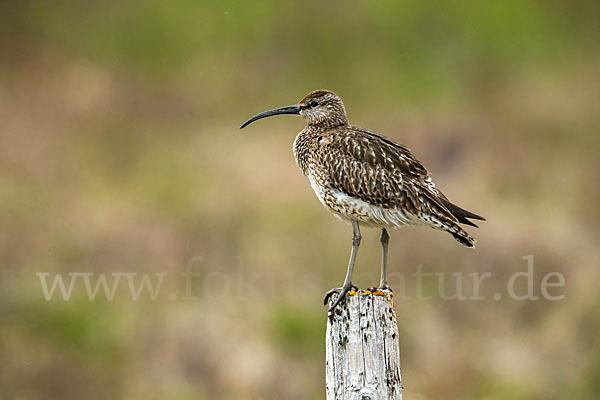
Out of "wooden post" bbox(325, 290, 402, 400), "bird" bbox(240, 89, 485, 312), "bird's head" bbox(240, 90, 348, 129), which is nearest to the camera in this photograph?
"wooden post" bbox(325, 290, 402, 400)

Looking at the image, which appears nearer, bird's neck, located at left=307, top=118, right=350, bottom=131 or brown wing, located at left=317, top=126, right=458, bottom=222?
brown wing, located at left=317, top=126, right=458, bottom=222

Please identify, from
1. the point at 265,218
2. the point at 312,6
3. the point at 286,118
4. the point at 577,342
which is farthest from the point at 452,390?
the point at 312,6

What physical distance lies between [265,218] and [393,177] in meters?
8.50

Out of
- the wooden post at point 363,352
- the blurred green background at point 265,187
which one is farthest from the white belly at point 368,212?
the blurred green background at point 265,187

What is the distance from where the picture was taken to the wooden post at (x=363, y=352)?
261 inches

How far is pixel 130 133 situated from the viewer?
19484 millimetres

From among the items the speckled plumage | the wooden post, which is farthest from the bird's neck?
the wooden post

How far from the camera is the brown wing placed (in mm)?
8688

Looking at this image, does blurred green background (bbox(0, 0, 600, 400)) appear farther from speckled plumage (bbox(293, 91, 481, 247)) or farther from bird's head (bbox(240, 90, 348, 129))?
speckled plumage (bbox(293, 91, 481, 247))

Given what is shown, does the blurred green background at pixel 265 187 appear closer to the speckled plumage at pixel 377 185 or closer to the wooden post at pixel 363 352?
the speckled plumage at pixel 377 185

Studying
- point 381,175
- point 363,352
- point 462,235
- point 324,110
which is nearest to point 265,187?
point 324,110

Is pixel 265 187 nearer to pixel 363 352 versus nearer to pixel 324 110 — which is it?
pixel 324 110

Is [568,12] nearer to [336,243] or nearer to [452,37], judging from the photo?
[452,37]

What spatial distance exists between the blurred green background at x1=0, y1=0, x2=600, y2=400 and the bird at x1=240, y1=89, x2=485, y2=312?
21.1ft
